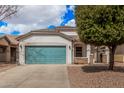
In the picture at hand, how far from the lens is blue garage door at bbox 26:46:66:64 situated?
30.7m

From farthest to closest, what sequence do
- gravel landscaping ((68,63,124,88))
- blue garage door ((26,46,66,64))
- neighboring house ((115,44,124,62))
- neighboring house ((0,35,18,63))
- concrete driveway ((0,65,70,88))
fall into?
1. neighboring house ((0,35,18,63))
2. neighboring house ((115,44,124,62))
3. blue garage door ((26,46,66,64))
4. concrete driveway ((0,65,70,88))
5. gravel landscaping ((68,63,124,88))

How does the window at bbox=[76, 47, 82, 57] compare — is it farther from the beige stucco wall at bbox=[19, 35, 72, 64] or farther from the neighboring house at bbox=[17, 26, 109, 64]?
the beige stucco wall at bbox=[19, 35, 72, 64]

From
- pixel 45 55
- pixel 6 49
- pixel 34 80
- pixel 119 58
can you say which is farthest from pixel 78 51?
pixel 34 80

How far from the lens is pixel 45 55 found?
30.7 m

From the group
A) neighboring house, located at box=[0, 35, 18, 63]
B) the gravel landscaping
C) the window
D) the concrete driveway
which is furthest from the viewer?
neighboring house, located at box=[0, 35, 18, 63]

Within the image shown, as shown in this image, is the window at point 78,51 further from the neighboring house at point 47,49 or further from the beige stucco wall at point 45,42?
the beige stucco wall at point 45,42

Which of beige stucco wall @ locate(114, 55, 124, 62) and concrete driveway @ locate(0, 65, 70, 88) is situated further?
beige stucco wall @ locate(114, 55, 124, 62)

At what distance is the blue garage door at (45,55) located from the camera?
1208 inches

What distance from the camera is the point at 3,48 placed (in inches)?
1586

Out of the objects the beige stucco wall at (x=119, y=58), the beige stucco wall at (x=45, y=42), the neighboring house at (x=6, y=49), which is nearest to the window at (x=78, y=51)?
the beige stucco wall at (x=45, y=42)

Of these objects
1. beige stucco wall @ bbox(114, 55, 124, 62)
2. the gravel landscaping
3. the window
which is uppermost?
the window

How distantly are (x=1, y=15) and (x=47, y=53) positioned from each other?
6.43 metres

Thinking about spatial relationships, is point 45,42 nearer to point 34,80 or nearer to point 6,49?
point 6,49

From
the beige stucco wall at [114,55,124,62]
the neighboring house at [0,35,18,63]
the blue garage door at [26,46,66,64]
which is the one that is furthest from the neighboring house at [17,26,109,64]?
the neighboring house at [0,35,18,63]
